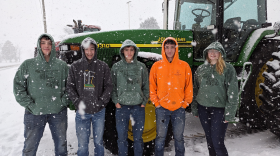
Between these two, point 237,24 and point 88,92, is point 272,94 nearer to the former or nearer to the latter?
point 237,24

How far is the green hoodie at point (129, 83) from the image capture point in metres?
2.34

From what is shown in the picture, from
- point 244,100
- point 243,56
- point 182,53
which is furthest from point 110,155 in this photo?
point 243,56

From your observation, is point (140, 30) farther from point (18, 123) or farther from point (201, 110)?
point (18, 123)

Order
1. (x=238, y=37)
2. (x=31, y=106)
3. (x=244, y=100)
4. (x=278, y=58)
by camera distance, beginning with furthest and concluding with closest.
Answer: (x=238, y=37) → (x=244, y=100) → (x=278, y=58) → (x=31, y=106)

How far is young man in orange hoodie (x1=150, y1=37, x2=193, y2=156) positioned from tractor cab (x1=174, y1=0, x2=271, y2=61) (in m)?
1.26

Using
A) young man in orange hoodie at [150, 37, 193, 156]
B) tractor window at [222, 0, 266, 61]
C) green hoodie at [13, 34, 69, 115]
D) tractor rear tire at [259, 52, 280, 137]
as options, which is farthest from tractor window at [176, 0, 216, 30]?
green hoodie at [13, 34, 69, 115]

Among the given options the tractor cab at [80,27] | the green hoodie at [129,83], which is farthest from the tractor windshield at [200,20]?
the tractor cab at [80,27]

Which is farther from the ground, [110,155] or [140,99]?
[140,99]

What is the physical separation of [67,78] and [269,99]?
2852 mm

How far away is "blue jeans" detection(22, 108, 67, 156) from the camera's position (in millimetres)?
2131

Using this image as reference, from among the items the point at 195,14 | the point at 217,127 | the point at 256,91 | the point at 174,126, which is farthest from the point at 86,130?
the point at 195,14

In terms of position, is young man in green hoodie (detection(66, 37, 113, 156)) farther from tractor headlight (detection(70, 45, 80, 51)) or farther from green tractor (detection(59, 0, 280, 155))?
tractor headlight (detection(70, 45, 80, 51))

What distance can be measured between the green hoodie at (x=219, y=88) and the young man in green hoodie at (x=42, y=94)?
1.62 m

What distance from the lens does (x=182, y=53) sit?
333 cm
